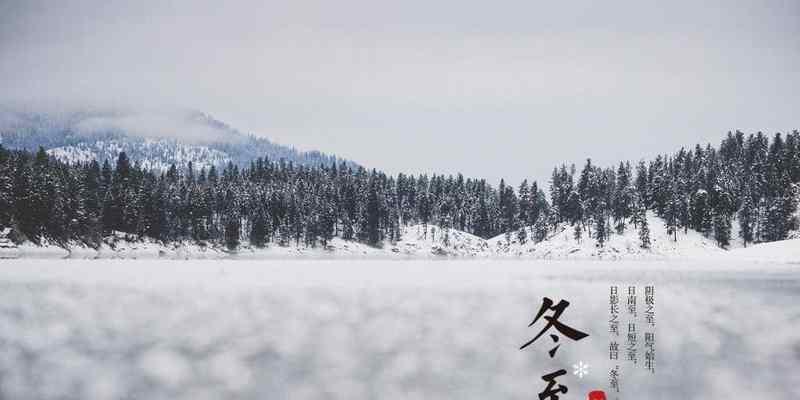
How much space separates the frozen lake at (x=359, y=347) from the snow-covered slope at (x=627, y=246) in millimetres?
123052

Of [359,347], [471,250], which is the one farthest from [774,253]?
[359,347]

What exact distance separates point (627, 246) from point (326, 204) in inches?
3386

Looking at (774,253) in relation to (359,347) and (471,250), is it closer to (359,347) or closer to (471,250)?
(471,250)

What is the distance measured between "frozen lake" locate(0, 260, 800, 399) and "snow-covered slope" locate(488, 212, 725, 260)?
12305 cm

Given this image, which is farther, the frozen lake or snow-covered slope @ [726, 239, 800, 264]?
snow-covered slope @ [726, 239, 800, 264]

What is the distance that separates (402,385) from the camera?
21000 mm

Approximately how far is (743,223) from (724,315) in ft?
500

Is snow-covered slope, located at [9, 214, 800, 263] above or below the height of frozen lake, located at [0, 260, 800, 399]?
above

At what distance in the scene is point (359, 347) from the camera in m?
24.6

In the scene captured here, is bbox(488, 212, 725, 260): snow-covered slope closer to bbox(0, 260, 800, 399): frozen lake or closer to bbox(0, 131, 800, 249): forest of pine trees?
bbox(0, 131, 800, 249): forest of pine trees

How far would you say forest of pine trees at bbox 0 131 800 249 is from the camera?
124094mm

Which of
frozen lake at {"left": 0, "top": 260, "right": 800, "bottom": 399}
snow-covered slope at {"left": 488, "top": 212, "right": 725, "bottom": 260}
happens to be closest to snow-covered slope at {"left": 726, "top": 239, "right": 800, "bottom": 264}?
snow-covered slope at {"left": 488, "top": 212, "right": 725, "bottom": 260}

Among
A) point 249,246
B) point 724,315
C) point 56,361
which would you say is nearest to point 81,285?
point 56,361

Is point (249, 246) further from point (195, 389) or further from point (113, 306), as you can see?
point (195, 389)
